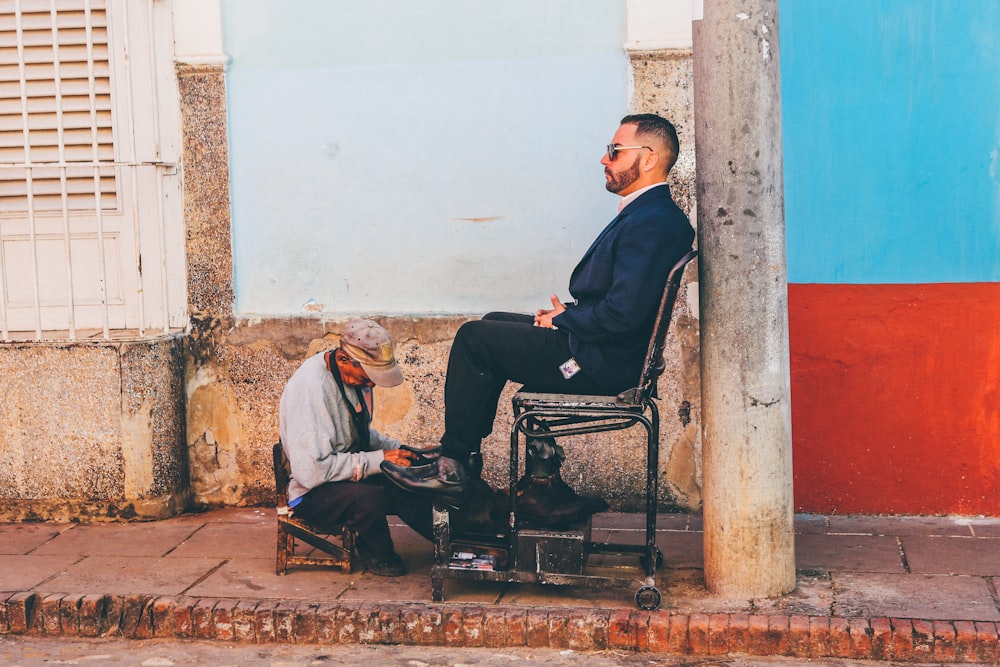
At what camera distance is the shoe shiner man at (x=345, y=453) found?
498 cm

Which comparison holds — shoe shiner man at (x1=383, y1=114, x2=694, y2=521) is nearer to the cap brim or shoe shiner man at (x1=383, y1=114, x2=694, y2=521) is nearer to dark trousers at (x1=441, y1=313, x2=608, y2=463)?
dark trousers at (x1=441, y1=313, x2=608, y2=463)

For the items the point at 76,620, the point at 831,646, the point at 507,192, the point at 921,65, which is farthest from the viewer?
the point at 507,192

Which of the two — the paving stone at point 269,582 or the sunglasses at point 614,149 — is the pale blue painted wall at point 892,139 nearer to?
the sunglasses at point 614,149

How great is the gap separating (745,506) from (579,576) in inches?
27.9

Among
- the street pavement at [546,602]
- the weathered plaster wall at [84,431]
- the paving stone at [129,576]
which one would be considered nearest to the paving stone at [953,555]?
the street pavement at [546,602]

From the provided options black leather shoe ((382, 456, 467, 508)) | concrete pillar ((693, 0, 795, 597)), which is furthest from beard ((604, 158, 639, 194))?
black leather shoe ((382, 456, 467, 508))

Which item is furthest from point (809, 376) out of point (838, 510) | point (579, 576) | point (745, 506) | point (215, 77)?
point (215, 77)

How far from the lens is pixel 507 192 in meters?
6.15

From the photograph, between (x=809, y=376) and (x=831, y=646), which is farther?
(x=809, y=376)

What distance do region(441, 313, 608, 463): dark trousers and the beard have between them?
64 cm

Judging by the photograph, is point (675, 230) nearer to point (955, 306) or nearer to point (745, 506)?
point (745, 506)

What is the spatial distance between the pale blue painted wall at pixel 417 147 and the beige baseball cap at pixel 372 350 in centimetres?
130

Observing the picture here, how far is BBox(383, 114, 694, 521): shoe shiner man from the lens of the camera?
14.6ft

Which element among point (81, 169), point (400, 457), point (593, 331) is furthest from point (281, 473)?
point (81, 169)
